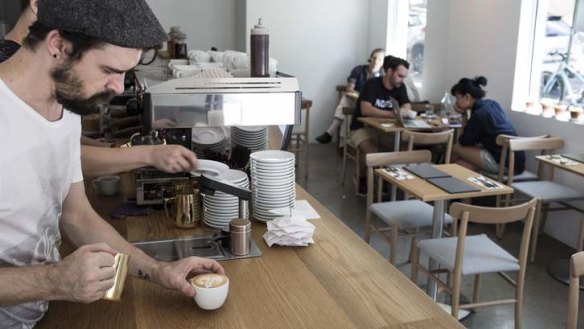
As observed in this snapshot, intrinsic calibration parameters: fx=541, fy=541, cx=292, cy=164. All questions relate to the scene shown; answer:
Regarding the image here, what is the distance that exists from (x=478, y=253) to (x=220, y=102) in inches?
61.0

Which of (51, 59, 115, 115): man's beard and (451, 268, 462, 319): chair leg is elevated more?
(51, 59, 115, 115): man's beard

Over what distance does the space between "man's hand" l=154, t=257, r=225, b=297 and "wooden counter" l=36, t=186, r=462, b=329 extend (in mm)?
48

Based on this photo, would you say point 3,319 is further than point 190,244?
No

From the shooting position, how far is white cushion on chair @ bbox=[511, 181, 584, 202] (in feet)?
11.7

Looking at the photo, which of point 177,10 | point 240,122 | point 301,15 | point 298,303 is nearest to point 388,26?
point 301,15

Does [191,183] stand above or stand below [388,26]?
below

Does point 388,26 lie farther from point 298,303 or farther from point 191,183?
point 298,303

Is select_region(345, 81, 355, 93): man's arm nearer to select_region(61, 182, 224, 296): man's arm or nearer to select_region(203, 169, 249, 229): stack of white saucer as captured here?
select_region(203, 169, 249, 229): stack of white saucer

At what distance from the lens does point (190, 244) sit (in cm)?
166

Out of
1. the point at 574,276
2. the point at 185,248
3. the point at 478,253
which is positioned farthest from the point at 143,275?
the point at 478,253

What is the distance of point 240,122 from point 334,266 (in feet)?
1.81

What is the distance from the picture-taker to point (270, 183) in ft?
5.80

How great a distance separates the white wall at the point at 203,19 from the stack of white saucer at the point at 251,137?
5251mm

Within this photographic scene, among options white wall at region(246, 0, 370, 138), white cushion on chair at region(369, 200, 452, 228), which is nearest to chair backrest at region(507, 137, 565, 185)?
white cushion on chair at region(369, 200, 452, 228)
